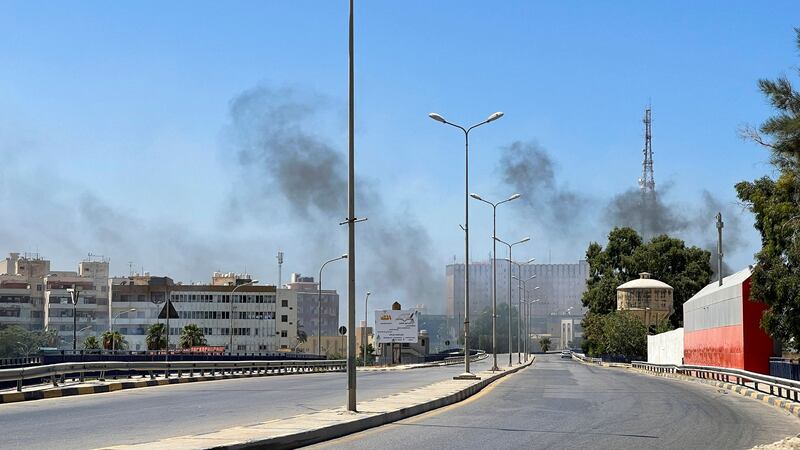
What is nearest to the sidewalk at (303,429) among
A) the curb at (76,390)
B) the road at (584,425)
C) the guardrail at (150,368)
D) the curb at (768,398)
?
the road at (584,425)

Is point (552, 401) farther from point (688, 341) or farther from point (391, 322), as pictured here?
point (391, 322)

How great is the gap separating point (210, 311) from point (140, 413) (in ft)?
460

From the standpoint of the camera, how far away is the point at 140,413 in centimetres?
2186

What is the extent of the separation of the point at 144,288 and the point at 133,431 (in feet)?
499

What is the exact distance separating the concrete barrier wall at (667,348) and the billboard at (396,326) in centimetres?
2669

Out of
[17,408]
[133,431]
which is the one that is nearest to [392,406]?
[133,431]

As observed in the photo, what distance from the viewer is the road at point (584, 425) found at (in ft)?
51.0

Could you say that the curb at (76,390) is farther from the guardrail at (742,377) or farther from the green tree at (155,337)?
the green tree at (155,337)

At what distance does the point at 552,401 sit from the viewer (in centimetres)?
2742

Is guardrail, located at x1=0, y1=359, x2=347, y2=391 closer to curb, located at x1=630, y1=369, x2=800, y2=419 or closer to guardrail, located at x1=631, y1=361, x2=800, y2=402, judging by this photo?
curb, located at x1=630, y1=369, x2=800, y2=419

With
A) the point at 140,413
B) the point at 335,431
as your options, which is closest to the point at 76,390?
the point at 140,413

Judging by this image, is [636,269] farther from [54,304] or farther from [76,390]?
[76,390]

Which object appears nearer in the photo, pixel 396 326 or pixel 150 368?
pixel 150 368

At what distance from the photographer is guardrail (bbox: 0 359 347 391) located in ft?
94.9
